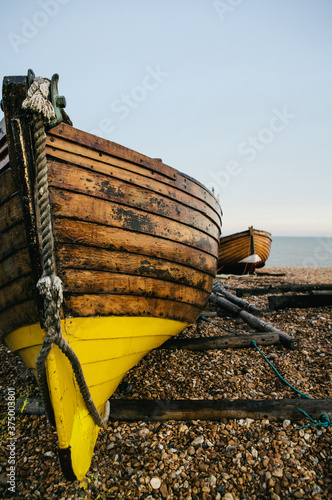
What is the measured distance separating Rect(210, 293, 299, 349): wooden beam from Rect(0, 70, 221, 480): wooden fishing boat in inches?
84.0

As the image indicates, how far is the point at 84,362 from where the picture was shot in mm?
2002

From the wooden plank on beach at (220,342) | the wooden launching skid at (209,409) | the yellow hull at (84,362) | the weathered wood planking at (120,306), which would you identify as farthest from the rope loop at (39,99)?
the wooden plank on beach at (220,342)

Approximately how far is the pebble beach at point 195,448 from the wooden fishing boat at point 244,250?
1020cm

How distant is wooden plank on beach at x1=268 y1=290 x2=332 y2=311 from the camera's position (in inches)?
210

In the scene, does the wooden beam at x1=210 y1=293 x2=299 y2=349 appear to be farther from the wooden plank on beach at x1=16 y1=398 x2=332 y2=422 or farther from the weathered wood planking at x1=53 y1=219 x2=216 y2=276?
the weathered wood planking at x1=53 y1=219 x2=216 y2=276

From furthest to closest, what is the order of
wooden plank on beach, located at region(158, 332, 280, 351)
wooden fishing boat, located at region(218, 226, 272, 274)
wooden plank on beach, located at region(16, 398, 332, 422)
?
wooden fishing boat, located at region(218, 226, 272, 274) < wooden plank on beach, located at region(158, 332, 280, 351) < wooden plank on beach, located at region(16, 398, 332, 422)

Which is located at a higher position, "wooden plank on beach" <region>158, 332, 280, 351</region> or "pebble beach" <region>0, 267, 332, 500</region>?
"wooden plank on beach" <region>158, 332, 280, 351</region>

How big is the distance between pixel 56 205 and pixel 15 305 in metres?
0.93

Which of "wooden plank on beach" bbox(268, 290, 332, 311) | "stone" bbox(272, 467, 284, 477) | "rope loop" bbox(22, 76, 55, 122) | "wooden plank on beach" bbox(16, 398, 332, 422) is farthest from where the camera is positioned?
"wooden plank on beach" bbox(268, 290, 332, 311)

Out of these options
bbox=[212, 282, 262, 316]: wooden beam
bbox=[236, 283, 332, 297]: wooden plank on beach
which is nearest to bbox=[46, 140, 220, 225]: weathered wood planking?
bbox=[212, 282, 262, 316]: wooden beam

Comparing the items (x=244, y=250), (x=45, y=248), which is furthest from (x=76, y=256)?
(x=244, y=250)

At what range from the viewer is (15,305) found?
2.17m

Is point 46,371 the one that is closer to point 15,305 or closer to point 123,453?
point 15,305

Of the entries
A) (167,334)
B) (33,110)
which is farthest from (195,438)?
(33,110)
